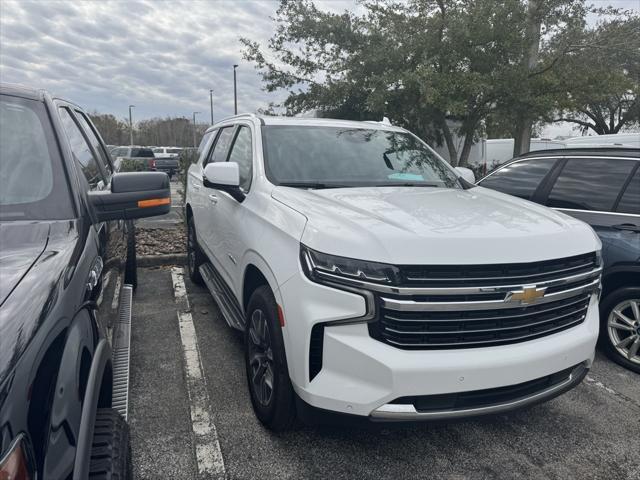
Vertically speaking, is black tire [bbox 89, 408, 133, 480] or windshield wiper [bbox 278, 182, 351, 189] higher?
windshield wiper [bbox 278, 182, 351, 189]

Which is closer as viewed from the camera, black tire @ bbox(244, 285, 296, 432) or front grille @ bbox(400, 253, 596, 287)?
front grille @ bbox(400, 253, 596, 287)

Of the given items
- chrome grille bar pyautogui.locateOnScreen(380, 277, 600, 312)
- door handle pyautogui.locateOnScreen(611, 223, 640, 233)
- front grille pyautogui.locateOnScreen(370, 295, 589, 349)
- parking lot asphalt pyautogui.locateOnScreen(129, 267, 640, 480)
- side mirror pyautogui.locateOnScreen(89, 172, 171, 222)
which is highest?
side mirror pyautogui.locateOnScreen(89, 172, 171, 222)

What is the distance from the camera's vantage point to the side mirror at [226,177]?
10.3 ft

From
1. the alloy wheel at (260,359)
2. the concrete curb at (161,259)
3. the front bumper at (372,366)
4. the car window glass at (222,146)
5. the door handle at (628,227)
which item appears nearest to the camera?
the front bumper at (372,366)

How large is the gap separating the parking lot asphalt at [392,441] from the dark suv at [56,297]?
43 centimetres

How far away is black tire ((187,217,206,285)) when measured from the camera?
5241mm

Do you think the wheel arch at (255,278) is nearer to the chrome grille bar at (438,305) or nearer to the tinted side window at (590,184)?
the chrome grille bar at (438,305)

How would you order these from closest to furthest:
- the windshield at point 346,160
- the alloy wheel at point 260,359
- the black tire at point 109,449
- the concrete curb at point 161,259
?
the black tire at point 109,449, the alloy wheel at point 260,359, the windshield at point 346,160, the concrete curb at point 161,259

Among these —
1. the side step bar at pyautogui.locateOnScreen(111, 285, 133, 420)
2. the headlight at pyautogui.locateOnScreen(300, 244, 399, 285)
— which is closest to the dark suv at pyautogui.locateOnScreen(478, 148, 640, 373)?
the headlight at pyautogui.locateOnScreen(300, 244, 399, 285)

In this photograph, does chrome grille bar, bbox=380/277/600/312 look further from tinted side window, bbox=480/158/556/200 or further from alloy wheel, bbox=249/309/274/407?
tinted side window, bbox=480/158/556/200

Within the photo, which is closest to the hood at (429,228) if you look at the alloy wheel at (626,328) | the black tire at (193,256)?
the alloy wheel at (626,328)

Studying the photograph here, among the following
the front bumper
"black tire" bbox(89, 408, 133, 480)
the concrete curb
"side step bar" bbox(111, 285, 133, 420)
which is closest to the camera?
"black tire" bbox(89, 408, 133, 480)

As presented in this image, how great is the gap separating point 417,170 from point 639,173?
185cm

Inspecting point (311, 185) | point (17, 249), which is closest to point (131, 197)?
point (17, 249)
